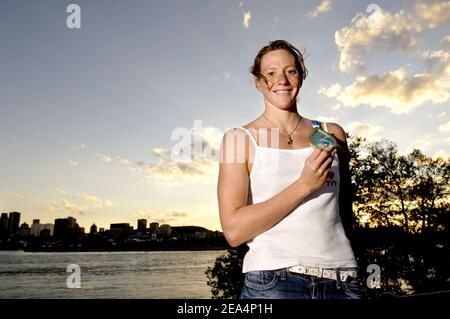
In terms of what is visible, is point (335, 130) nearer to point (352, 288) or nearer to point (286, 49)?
point (286, 49)

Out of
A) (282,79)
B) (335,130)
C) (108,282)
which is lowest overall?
(108,282)

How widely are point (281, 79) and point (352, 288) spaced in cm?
127

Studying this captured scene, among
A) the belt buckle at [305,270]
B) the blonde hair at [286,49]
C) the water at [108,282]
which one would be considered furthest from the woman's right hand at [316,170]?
the water at [108,282]

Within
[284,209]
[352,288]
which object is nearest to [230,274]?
[352,288]

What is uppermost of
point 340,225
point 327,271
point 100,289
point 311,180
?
point 311,180

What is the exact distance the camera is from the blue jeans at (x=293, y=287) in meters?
1.86

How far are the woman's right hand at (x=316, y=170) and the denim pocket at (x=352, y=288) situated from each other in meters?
0.52

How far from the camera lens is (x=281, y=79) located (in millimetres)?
2316

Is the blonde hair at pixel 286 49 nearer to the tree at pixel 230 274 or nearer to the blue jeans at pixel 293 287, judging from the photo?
the blue jeans at pixel 293 287

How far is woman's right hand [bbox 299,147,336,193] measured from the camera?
188 cm
